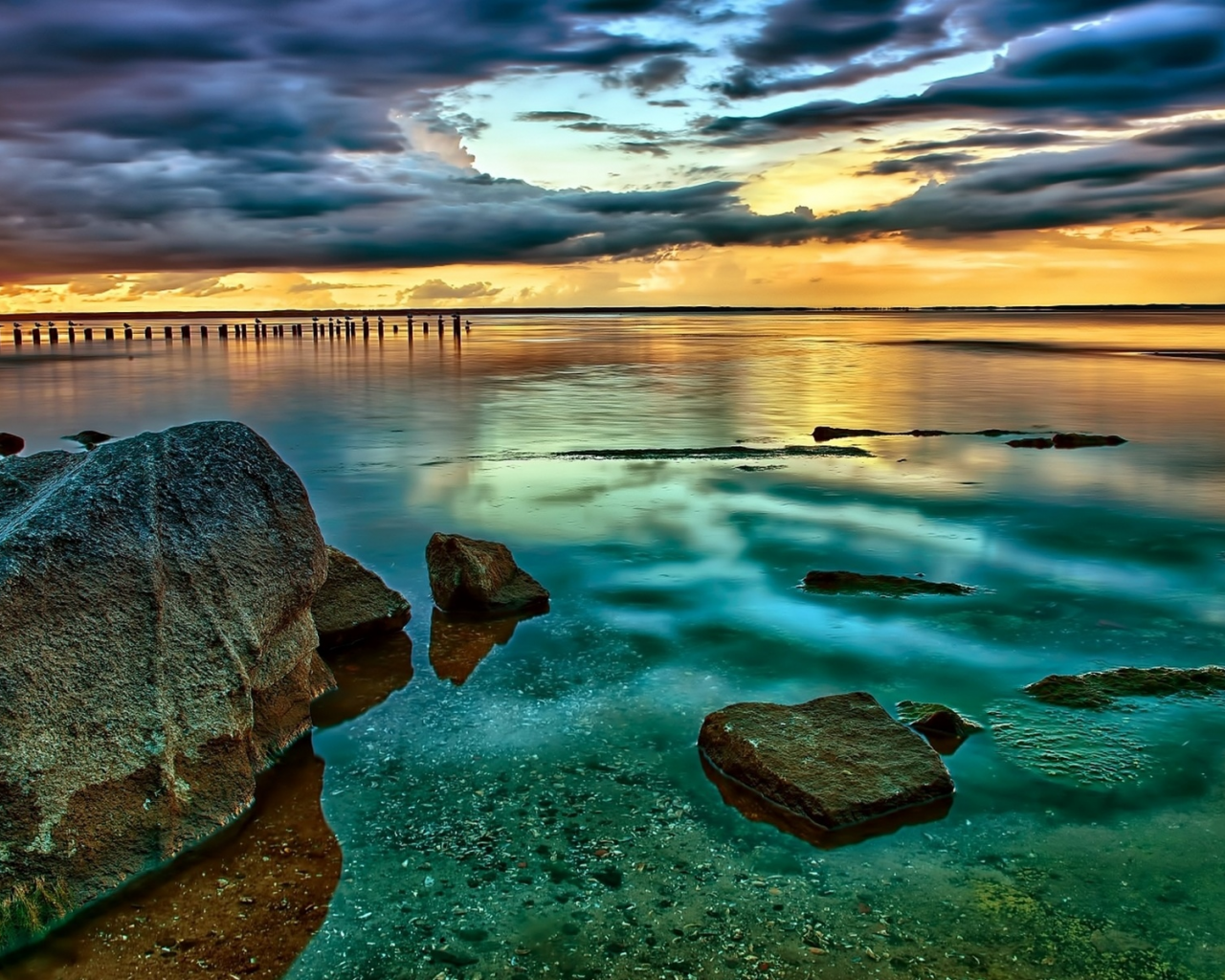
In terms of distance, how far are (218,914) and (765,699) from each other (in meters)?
4.72

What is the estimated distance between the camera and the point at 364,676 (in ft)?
30.3

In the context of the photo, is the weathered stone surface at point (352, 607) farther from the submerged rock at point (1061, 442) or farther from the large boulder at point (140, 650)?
the submerged rock at point (1061, 442)

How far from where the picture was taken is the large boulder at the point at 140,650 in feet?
19.2

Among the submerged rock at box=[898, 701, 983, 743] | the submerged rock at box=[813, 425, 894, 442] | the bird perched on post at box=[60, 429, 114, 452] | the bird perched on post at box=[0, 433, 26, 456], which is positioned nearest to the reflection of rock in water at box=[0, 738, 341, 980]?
the submerged rock at box=[898, 701, 983, 743]

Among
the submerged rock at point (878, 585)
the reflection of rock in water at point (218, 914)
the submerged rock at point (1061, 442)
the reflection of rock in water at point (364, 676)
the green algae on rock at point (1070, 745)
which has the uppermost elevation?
the submerged rock at point (1061, 442)

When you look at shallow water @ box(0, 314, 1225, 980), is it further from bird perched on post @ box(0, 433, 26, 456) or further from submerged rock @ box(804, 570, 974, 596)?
bird perched on post @ box(0, 433, 26, 456)

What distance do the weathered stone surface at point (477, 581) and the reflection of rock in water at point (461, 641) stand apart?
0.22 m

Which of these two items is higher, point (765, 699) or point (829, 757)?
point (829, 757)

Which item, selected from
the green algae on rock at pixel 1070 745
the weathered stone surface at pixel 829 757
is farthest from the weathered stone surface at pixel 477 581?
the green algae on rock at pixel 1070 745

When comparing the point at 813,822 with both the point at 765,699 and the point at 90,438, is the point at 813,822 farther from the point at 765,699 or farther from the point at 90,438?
the point at 90,438

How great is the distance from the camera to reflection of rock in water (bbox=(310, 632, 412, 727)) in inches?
336

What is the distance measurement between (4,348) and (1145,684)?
3494 inches

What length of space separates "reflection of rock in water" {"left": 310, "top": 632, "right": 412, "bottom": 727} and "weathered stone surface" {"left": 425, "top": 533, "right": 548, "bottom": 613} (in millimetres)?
901

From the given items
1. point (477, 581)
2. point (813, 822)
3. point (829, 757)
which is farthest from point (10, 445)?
point (813, 822)
